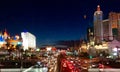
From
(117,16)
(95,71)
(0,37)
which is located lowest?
(95,71)

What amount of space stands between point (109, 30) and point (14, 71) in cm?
18130

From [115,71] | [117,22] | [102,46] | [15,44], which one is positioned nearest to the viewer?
[115,71]

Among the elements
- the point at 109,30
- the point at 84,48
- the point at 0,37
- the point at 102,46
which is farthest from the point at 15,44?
the point at 109,30

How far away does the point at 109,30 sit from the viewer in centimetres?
19488

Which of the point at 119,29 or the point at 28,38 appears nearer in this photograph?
the point at 119,29

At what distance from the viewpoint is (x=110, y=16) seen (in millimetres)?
197625

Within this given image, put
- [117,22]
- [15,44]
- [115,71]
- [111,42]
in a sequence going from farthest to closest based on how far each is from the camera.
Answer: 1. [117,22]
2. [15,44]
3. [111,42]
4. [115,71]

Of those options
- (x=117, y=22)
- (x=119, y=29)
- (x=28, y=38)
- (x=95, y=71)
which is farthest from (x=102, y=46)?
(x=95, y=71)

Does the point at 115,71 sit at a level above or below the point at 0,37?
below

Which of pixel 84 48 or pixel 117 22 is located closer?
pixel 84 48

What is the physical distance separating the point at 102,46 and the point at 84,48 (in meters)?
28.7

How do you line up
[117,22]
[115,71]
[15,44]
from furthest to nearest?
[117,22] → [15,44] → [115,71]

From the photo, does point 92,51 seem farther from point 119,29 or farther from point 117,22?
point 117,22

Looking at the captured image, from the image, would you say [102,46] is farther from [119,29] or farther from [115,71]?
[115,71]
